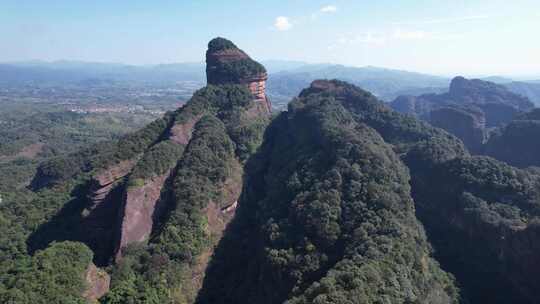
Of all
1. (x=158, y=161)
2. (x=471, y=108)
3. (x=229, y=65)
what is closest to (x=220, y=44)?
(x=229, y=65)

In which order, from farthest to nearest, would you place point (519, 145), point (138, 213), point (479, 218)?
point (519, 145) < point (479, 218) < point (138, 213)

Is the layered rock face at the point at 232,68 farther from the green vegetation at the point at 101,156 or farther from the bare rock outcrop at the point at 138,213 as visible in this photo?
the bare rock outcrop at the point at 138,213

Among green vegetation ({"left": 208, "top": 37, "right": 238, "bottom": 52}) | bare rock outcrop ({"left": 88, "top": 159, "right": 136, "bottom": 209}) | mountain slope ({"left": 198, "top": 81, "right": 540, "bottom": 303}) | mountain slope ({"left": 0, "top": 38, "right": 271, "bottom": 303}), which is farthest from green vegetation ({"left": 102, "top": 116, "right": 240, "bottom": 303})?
green vegetation ({"left": 208, "top": 37, "right": 238, "bottom": 52})

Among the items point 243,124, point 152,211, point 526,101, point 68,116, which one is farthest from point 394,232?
point 68,116

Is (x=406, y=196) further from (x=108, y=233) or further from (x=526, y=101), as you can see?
(x=526, y=101)

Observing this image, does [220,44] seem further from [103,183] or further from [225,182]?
[103,183]

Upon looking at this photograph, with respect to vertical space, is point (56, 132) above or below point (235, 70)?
below

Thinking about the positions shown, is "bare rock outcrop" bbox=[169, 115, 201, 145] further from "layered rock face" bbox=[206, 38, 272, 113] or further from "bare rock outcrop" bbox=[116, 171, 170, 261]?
"layered rock face" bbox=[206, 38, 272, 113]

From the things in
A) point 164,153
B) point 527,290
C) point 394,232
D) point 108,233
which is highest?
point 164,153
